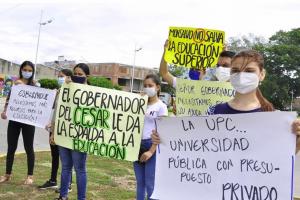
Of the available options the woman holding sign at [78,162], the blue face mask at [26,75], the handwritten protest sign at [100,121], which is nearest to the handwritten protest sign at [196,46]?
the woman holding sign at [78,162]

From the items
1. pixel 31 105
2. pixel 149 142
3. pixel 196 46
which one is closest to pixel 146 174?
pixel 149 142

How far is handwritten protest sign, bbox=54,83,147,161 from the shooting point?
5102mm

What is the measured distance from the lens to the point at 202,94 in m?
6.17

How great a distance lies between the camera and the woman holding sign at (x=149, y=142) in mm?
4977

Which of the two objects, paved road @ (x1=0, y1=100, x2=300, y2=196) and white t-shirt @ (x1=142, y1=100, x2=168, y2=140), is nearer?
white t-shirt @ (x1=142, y1=100, x2=168, y2=140)

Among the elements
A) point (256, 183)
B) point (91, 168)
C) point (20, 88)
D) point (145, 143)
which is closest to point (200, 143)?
point (256, 183)

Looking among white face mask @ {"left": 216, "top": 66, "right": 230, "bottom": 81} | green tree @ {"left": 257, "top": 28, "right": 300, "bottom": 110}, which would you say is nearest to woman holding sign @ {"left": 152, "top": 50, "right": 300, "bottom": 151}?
white face mask @ {"left": 216, "top": 66, "right": 230, "bottom": 81}

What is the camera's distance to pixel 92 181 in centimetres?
781

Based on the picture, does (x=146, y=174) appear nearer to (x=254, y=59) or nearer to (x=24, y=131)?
(x=254, y=59)

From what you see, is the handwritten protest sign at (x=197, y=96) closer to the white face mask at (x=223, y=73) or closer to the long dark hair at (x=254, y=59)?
the white face mask at (x=223, y=73)

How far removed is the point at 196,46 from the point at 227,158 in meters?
3.42

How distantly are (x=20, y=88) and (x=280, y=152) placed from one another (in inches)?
184

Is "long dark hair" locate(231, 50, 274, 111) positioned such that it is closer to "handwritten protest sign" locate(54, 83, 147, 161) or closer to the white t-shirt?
the white t-shirt

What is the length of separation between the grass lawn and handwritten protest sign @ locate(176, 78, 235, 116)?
159 centimetres
